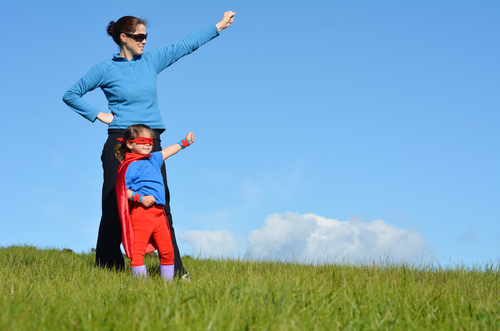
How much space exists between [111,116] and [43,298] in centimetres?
230

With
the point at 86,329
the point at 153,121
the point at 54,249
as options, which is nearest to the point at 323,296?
the point at 86,329

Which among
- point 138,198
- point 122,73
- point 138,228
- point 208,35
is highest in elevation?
point 208,35

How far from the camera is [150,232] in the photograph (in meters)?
4.26

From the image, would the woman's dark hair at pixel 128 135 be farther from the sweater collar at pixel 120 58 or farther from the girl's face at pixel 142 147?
the sweater collar at pixel 120 58

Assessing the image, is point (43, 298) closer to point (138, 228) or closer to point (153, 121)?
point (138, 228)

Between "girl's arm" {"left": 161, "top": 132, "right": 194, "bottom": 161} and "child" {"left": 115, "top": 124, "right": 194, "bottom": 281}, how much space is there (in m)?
0.13

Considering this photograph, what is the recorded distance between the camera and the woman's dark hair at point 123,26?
193 inches

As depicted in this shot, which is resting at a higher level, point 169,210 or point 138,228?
point 169,210

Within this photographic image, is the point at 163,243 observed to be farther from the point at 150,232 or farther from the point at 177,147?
the point at 177,147

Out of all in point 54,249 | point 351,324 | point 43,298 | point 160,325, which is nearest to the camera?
point 160,325

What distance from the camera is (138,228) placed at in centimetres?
423

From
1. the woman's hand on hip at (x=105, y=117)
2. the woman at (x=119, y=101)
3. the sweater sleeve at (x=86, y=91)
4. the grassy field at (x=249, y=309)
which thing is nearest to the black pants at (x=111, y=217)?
the woman at (x=119, y=101)

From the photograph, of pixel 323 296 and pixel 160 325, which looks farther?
pixel 323 296

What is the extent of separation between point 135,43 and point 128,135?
47.5 inches
